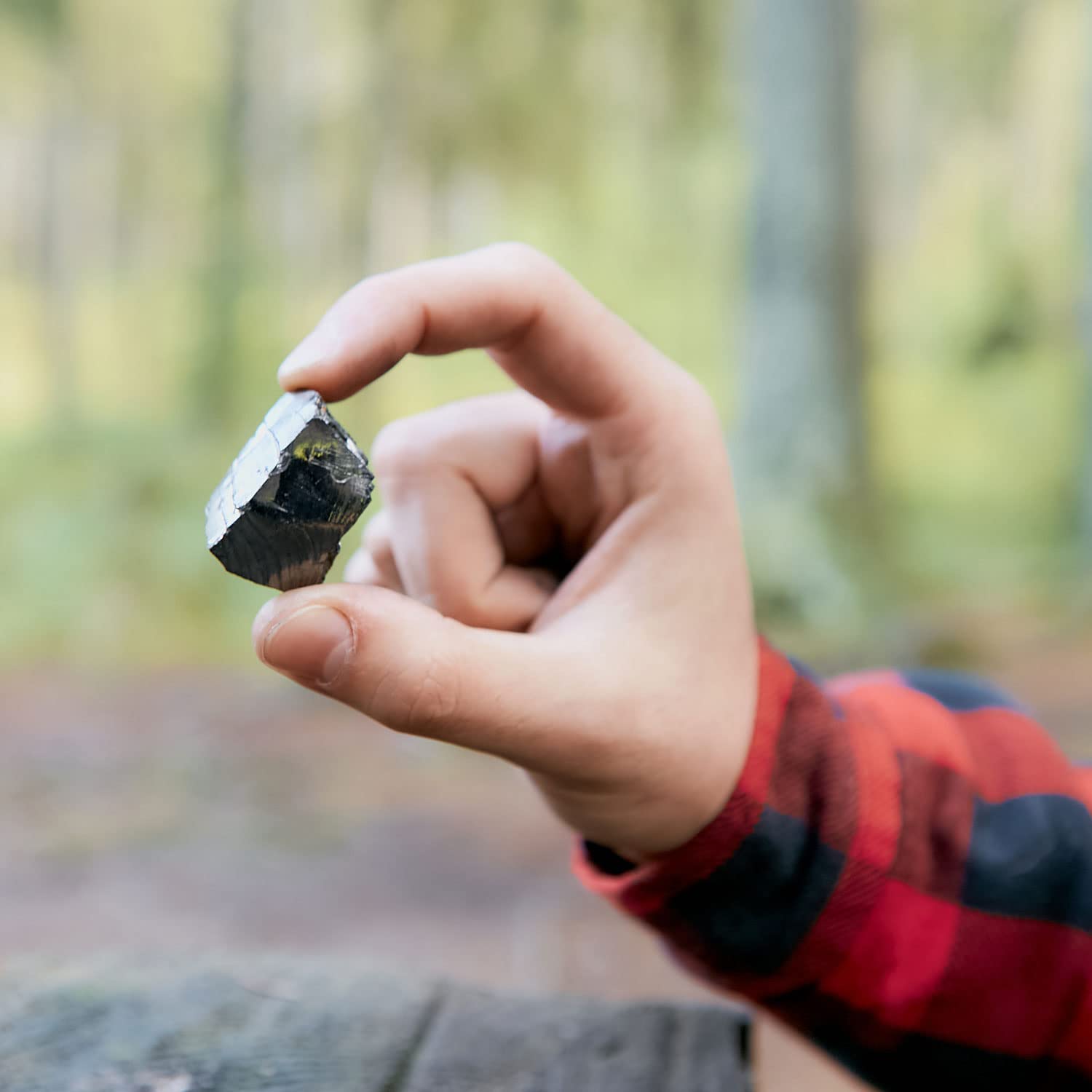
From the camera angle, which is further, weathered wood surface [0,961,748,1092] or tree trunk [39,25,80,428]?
tree trunk [39,25,80,428]

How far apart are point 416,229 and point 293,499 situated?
8.57 metres

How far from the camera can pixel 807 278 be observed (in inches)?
209

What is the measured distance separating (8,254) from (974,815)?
31.9ft

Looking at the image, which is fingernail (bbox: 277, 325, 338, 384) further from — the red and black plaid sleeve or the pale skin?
the red and black plaid sleeve

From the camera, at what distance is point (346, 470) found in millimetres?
809

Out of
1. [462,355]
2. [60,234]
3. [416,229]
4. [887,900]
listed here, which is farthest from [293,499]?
[60,234]

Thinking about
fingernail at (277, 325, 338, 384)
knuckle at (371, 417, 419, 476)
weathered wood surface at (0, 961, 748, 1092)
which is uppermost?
fingernail at (277, 325, 338, 384)

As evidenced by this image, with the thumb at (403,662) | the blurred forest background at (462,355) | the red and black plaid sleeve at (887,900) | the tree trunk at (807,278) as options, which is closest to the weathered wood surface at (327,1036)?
the red and black plaid sleeve at (887,900)

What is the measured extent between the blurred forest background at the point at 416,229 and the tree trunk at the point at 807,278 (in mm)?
1206

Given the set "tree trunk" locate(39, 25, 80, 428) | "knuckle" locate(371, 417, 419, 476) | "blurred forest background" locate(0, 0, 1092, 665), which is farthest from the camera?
"tree trunk" locate(39, 25, 80, 428)

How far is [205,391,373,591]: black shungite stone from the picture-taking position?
0.80 meters

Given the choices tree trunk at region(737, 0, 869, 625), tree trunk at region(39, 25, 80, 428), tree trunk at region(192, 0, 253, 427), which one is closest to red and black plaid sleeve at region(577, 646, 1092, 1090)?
tree trunk at region(737, 0, 869, 625)

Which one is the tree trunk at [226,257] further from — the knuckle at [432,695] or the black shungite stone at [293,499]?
the knuckle at [432,695]

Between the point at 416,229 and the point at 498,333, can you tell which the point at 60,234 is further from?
the point at 498,333
